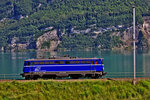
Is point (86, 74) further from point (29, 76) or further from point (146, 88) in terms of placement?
point (146, 88)

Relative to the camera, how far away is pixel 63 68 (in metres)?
52.6

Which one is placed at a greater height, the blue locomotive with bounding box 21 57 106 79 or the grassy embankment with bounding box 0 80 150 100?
the blue locomotive with bounding box 21 57 106 79

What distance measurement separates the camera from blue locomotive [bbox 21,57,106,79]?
2051 inches

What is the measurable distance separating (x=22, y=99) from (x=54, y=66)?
1436cm

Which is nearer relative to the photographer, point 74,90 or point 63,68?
point 74,90

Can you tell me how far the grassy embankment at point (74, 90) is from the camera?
39.8m

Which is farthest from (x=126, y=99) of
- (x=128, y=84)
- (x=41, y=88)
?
(x=41, y=88)

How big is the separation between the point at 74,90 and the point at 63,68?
11.9 meters

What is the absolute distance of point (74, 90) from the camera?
135 ft

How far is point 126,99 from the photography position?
3972 cm

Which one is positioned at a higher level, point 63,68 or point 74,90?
point 63,68

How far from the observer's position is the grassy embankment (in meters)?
39.8

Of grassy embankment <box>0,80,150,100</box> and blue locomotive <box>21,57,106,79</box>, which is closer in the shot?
grassy embankment <box>0,80,150,100</box>

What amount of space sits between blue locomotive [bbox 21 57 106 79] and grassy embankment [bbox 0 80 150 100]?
9237 mm
